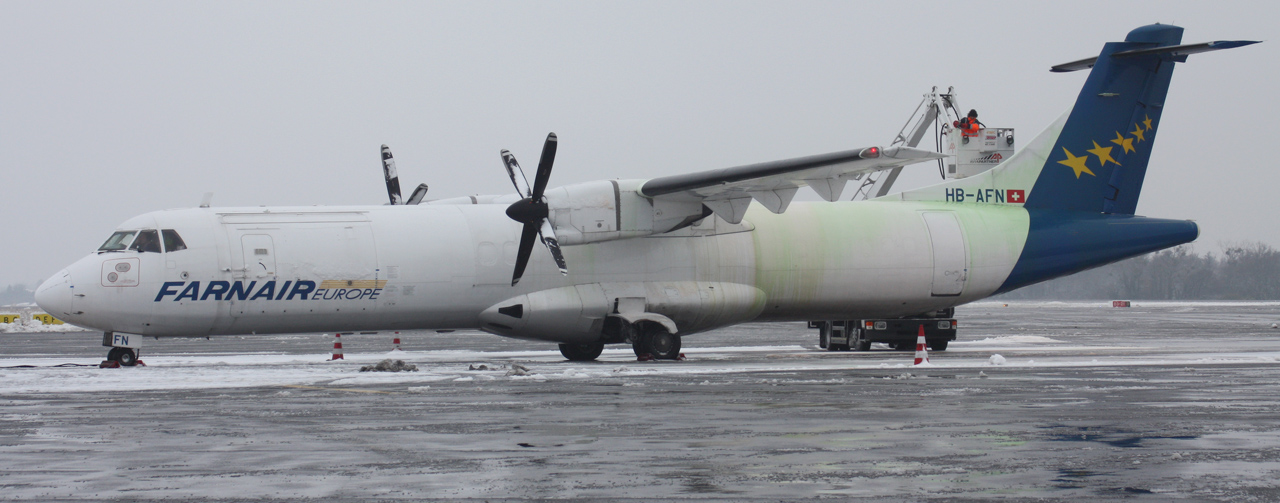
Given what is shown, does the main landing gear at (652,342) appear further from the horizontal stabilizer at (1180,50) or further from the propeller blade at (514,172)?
the horizontal stabilizer at (1180,50)

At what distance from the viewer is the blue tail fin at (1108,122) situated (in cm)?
2480

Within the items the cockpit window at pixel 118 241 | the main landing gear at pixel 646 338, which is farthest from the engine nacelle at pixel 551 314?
the cockpit window at pixel 118 241

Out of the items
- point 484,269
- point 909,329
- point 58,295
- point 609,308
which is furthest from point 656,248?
point 58,295

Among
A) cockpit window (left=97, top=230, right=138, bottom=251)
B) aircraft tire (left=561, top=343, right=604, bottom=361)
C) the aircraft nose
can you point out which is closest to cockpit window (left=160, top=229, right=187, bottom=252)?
cockpit window (left=97, top=230, right=138, bottom=251)

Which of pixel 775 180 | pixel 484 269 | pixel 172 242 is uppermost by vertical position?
pixel 775 180

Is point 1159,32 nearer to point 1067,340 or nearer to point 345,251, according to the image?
point 1067,340

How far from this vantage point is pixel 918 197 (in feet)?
82.5

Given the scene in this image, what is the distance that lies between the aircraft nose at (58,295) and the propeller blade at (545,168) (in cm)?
811

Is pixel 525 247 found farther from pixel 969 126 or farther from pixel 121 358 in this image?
pixel 969 126

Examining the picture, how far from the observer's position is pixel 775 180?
20688mm

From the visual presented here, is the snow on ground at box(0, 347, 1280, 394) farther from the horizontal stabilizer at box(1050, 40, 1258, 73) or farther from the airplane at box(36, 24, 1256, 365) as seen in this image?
the horizontal stabilizer at box(1050, 40, 1258, 73)

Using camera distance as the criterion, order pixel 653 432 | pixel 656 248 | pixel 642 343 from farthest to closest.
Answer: pixel 656 248 → pixel 642 343 → pixel 653 432

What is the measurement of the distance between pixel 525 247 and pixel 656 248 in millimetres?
2805

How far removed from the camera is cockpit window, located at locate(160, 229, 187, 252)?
2028 centimetres
